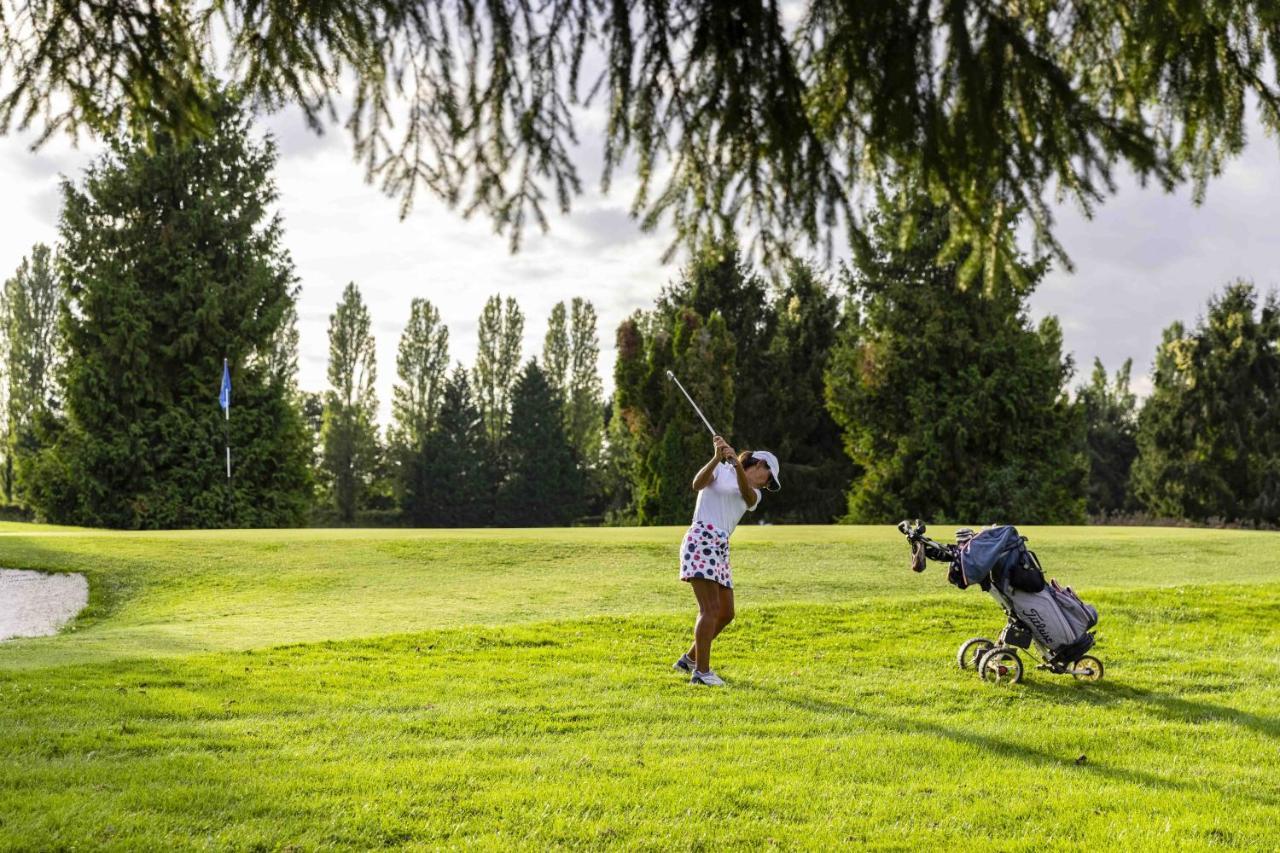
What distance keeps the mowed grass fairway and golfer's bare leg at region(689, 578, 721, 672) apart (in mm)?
331

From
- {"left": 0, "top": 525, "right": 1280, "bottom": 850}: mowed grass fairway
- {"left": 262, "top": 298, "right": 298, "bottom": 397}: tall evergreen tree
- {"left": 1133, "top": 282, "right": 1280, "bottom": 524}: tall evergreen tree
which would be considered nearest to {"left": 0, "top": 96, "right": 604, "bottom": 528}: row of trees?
{"left": 262, "top": 298, "right": 298, "bottom": 397}: tall evergreen tree

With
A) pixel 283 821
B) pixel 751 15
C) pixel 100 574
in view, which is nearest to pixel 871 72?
pixel 751 15

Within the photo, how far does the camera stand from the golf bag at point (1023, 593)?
9.13 metres

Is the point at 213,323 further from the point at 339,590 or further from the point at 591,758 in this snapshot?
the point at 591,758

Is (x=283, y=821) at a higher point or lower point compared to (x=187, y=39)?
lower

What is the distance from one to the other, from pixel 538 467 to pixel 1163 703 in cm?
4684

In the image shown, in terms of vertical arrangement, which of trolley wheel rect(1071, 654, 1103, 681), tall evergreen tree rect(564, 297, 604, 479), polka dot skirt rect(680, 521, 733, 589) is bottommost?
trolley wheel rect(1071, 654, 1103, 681)

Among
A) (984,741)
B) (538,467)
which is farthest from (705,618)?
(538,467)

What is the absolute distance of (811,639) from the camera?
40.1 ft

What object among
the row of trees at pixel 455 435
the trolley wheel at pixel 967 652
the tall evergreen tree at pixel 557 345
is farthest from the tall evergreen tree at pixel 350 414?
the trolley wheel at pixel 967 652

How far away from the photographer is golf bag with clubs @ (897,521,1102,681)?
9164 mm

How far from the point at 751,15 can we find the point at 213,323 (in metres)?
38.4

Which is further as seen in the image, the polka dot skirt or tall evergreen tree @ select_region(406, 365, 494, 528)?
tall evergreen tree @ select_region(406, 365, 494, 528)

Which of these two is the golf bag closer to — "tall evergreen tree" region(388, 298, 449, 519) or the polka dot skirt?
the polka dot skirt
